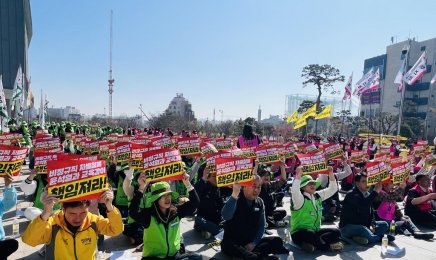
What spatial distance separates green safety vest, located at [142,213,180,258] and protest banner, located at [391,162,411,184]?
494cm

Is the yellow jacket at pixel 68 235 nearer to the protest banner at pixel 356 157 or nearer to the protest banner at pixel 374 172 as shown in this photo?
the protest banner at pixel 374 172

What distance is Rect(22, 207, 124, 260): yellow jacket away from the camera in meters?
3.00

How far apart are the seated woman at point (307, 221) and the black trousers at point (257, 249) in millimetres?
508

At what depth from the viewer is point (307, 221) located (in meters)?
5.39

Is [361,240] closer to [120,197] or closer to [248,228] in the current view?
[248,228]

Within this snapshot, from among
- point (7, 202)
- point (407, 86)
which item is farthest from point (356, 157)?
point (407, 86)

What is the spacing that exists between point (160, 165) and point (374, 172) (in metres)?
4.00

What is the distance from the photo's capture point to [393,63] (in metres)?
62.2

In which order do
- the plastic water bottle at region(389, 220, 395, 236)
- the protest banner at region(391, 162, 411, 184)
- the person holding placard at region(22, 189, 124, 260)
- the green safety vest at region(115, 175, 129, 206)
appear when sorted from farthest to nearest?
the green safety vest at region(115, 175, 129, 206) → the protest banner at region(391, 162, 411, 184) → the plastic water bottle at region(389, 220, 395, 236) → the person holding placard at region(22, 189, 124, 260)

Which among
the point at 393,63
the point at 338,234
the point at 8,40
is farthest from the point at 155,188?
the point at 393,63

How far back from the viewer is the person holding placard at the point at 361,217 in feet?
18.9

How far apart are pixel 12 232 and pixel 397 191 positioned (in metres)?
7.75

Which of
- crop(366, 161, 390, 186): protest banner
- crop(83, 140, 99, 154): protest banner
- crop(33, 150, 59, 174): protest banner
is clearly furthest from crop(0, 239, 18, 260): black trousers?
crop(366, 161, 390, 186): protest banner

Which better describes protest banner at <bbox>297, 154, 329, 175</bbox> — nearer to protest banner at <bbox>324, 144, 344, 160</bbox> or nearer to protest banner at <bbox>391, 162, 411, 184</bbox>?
protest banner at <bbox>324, 144, 344, 160</bbox>
